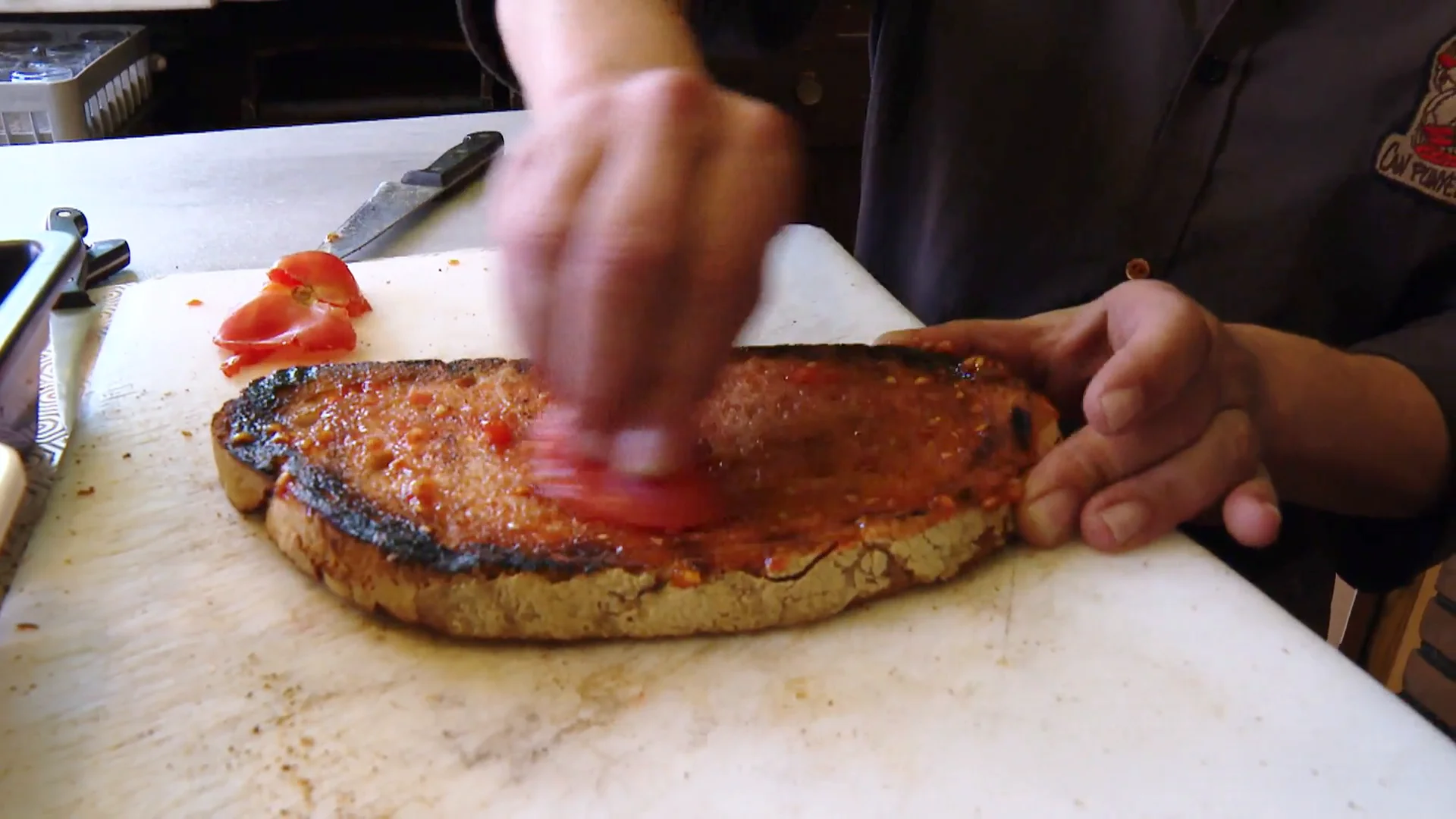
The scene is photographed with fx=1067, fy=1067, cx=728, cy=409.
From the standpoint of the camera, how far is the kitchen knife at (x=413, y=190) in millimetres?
1373

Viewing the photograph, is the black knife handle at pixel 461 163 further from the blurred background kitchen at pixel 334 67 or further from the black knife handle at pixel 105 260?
the blurred background kitchen at pixel 334 67

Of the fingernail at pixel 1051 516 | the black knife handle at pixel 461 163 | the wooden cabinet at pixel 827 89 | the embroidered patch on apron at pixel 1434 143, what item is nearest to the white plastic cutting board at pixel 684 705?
the fingernail at pixel 1051 516

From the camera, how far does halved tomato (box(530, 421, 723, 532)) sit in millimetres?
812

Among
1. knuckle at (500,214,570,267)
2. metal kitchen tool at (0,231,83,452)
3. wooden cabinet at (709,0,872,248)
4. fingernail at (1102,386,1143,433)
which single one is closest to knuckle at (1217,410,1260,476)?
fingernail at (1102,386,1143,433)

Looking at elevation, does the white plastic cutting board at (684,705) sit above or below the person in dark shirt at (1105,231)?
below

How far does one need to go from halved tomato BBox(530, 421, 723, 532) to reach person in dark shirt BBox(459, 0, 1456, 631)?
0.02 metres

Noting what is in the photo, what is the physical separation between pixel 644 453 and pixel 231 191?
106 centimetres

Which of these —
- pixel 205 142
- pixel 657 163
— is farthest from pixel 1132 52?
→ pixel 205 142

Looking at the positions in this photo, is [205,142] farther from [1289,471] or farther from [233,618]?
[1289,471]

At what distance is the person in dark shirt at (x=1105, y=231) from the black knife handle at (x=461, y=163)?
0.24 m

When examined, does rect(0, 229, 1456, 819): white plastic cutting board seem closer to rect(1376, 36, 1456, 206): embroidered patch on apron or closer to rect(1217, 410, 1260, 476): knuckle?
rect(1217, 410, 1260, 476): knuckle

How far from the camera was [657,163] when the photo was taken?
0.62 m

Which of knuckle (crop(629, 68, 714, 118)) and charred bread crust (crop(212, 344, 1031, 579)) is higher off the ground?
knuckle (crop(629, 68, 714, 118))

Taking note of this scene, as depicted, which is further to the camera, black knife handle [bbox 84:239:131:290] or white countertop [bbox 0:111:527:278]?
white countertop [bbox 0:111:527:278]
